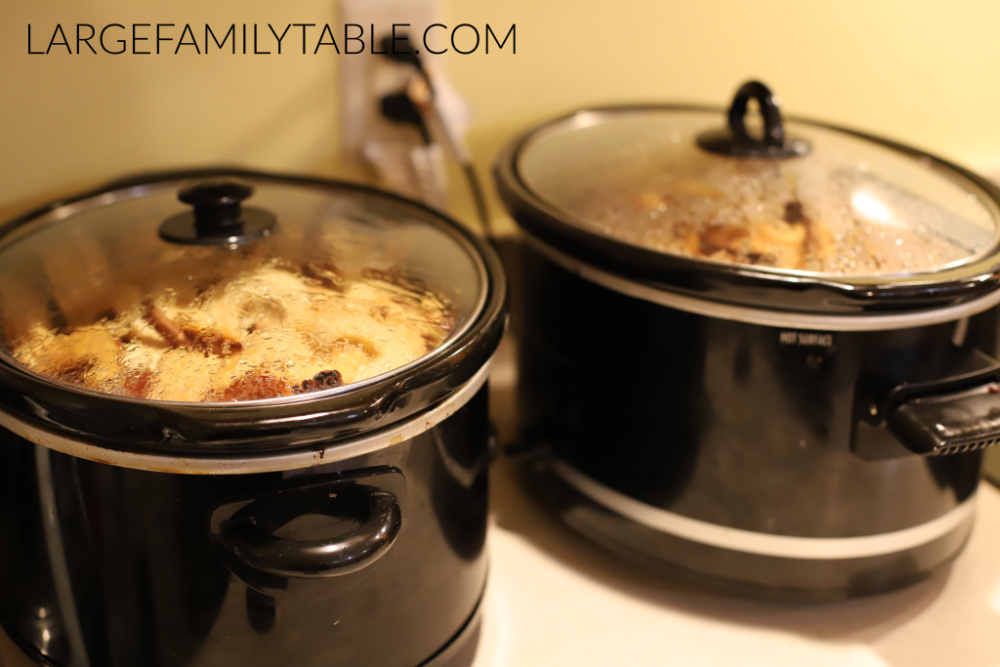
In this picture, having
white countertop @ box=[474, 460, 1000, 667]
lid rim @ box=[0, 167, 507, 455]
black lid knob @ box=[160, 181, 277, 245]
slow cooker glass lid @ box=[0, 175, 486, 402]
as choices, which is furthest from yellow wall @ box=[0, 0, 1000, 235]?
white countertop @ box=[474, 460, 1000, 667]

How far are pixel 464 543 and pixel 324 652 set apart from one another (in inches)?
5.0

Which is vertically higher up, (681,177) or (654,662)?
(681,177)

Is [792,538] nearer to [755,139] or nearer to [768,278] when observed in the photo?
[768,278]

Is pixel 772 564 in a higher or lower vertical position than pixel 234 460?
lower

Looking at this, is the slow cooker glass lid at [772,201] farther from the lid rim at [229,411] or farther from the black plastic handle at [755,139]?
the lid rim at [229,411]

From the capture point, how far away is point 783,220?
0.72 meters

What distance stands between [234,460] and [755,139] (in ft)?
1.95

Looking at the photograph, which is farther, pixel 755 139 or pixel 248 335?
pixel 755 139

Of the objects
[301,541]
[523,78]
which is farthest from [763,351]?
[523,78]

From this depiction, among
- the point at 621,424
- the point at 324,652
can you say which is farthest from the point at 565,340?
the point at 324,652

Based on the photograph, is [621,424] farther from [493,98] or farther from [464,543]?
[493,98]

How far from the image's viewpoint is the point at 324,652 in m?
0.56

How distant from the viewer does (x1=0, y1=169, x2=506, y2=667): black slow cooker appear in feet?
1.62

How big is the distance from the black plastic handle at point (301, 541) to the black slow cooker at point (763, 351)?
11.4 inches
